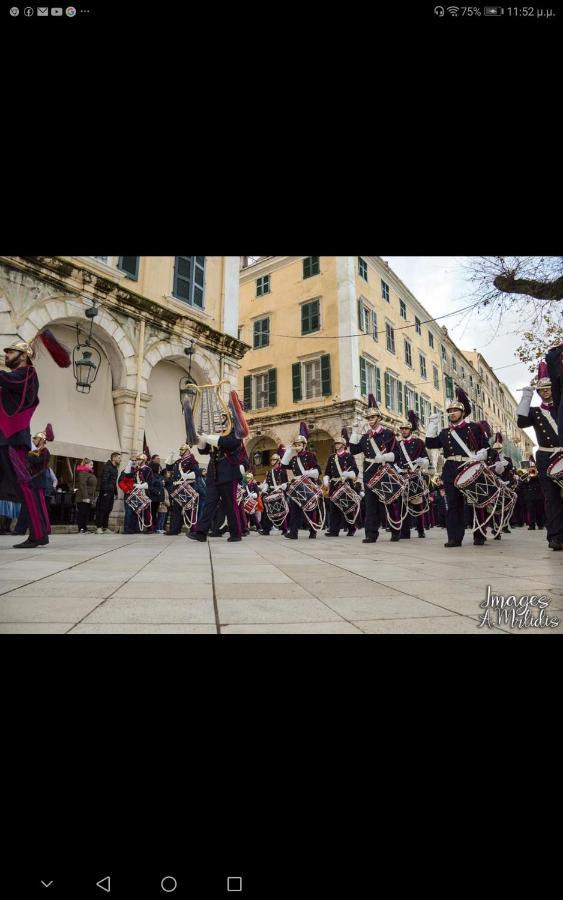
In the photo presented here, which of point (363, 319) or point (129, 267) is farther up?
point (363, 319)

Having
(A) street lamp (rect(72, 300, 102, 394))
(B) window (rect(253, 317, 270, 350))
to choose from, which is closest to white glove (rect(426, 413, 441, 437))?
(A) street lamp (rect(72, 300, 102, 394))

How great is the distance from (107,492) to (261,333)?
11255 mm

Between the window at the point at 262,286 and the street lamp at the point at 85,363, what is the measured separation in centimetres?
985

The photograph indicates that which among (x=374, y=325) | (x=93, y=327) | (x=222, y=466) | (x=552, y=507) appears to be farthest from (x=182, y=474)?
(x=374, y=325)

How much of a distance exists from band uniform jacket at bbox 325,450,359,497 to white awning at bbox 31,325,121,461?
4419mm

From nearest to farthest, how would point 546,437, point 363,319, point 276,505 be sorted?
point 546,437 < point 276,505 < point 363,319

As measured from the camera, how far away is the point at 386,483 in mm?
6719

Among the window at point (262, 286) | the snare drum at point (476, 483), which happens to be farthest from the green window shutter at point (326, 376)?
the snare drum at point (476, 483)

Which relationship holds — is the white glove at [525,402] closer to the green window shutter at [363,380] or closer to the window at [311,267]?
the green window shutter at [363,380]

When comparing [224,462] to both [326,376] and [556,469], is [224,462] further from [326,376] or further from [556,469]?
[326,376]

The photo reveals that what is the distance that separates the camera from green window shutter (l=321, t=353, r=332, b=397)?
16453mm
